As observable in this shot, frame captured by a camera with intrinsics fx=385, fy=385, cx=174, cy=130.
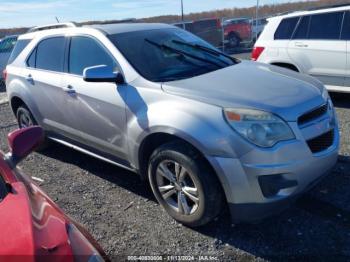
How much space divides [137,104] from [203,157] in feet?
2.70

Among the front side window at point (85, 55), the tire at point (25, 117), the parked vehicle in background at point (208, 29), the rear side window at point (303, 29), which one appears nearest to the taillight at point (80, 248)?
the front side window at point (85, 55)

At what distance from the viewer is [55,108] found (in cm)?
462

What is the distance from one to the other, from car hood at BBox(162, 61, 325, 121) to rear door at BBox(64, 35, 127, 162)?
0.63 meters

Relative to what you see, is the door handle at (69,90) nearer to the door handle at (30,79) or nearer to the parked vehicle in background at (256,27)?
the door handle at (30,79)

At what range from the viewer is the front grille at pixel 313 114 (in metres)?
3.09

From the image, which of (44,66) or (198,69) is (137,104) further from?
(44,66)

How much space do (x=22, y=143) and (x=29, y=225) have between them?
28.7 inches

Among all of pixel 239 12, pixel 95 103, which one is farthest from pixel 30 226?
pixel 239 12

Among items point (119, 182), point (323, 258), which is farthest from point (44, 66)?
point (323, 258)

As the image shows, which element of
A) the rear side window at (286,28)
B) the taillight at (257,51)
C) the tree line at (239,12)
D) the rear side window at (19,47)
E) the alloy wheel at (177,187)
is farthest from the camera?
the tree line at (239,12)

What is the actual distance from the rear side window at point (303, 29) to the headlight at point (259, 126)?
4630mm

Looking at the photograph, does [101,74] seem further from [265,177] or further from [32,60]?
→ [32,60]

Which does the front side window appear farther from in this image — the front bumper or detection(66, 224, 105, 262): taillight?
detection(66, 224, 105, 262): taillight

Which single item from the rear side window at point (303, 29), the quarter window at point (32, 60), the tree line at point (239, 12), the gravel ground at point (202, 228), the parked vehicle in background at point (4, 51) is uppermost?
the quarter window at point (32, 60)
